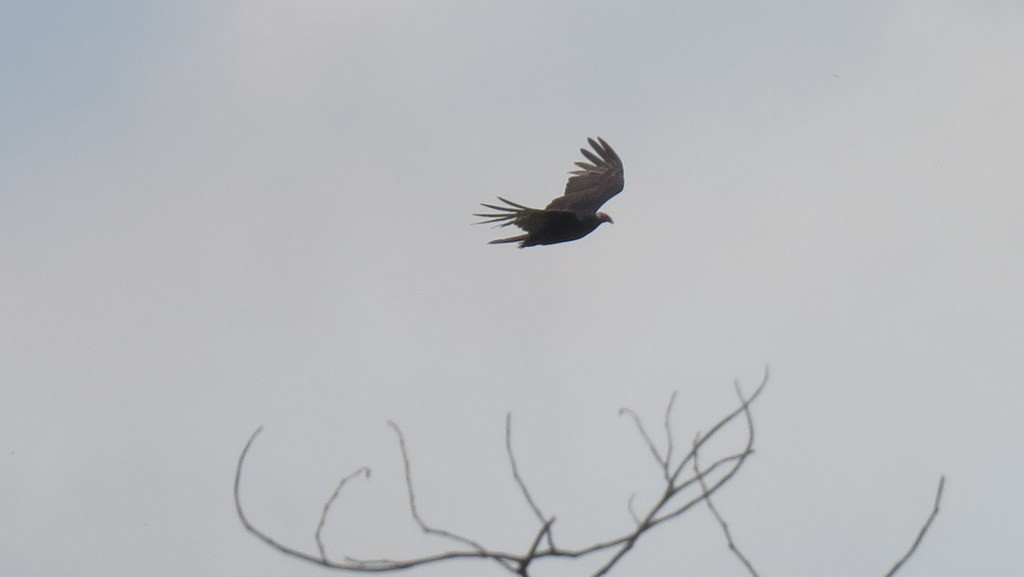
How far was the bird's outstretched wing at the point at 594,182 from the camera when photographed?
1538cm

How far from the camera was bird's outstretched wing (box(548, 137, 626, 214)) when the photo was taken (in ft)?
50.4

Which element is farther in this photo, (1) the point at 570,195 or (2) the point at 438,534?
(1) the point at 570,195

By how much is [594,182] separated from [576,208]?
4.43 feet

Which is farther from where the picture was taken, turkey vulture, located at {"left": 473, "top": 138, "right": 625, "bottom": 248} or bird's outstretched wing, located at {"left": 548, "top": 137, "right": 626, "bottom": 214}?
bird's outstretched wing, located at {"left": 548, "top": 137, "right": 626, "bottom": 214}

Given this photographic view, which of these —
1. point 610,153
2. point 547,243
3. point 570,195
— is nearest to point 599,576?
point 547,243

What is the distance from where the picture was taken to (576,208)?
1513cm

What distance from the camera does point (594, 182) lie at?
16.4m

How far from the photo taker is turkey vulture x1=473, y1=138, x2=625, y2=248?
42.0ft

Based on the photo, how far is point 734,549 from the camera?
3.97 meters

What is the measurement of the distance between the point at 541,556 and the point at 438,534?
1.14 feet

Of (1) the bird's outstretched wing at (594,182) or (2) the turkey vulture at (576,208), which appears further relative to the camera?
(1) the bird's outstretched wing at (594,182)

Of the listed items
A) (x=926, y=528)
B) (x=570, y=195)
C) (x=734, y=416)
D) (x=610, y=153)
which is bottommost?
(x=926, y=528)

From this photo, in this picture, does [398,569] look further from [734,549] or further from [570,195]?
[570,195]

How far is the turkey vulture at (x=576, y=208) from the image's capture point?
12812 mm
